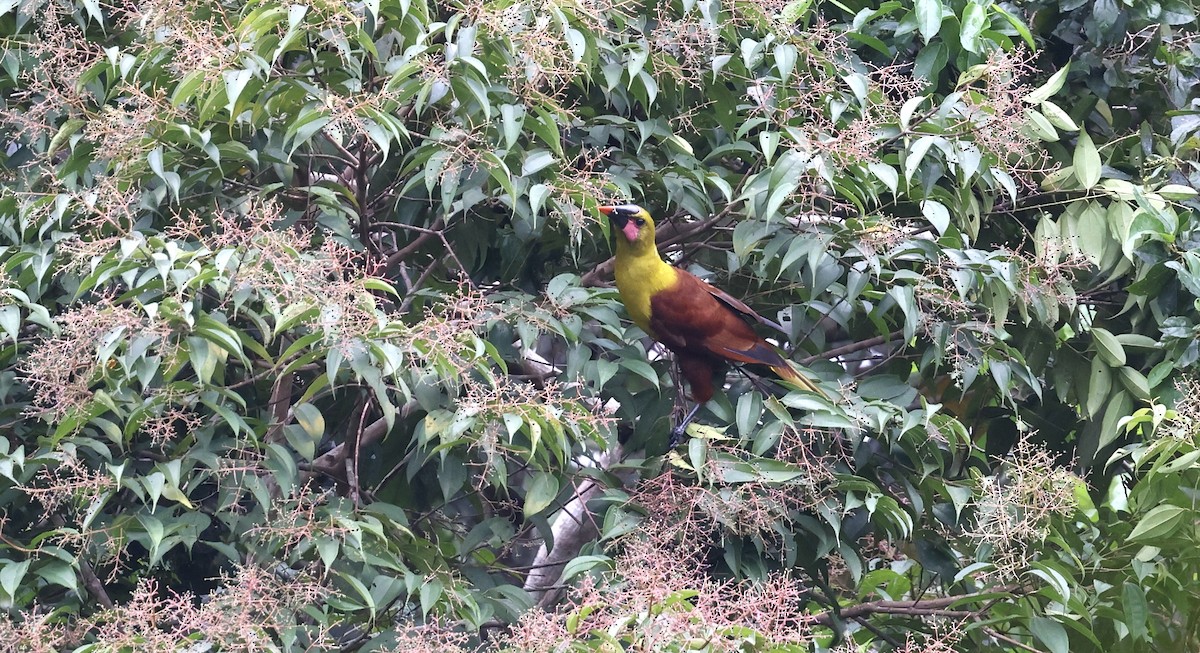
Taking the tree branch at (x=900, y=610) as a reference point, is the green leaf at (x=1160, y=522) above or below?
above

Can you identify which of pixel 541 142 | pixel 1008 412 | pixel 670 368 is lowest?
pixel 1008 412

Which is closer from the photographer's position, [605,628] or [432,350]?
[605,628]

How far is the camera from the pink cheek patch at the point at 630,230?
312 cm

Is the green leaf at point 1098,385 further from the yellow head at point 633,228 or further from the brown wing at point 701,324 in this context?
the yellow head at point 633,228

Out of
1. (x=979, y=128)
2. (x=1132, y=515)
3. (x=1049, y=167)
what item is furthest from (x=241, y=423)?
(x=1049, y=167)

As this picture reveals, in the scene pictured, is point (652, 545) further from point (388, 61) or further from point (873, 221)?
point (388, 61)

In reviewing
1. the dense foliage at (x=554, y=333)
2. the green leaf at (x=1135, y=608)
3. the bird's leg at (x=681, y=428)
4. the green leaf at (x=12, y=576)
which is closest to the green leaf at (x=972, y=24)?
the dense foliage at (x=554, y=333)

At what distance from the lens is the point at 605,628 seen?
2.04 metres

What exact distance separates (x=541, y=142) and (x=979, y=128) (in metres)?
0.96

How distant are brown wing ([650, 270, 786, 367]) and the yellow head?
0.13 m

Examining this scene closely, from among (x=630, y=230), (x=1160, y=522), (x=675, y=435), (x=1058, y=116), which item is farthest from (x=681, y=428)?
(x=1058, y=116)

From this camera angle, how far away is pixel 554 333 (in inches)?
112

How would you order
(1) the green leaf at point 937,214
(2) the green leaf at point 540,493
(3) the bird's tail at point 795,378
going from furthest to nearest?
(3) the bird's tail at point 795,378, (1) the green leaf at point 937,214, (2) the green leaf at point 540,493

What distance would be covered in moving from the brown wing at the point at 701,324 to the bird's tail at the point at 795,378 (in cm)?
12
